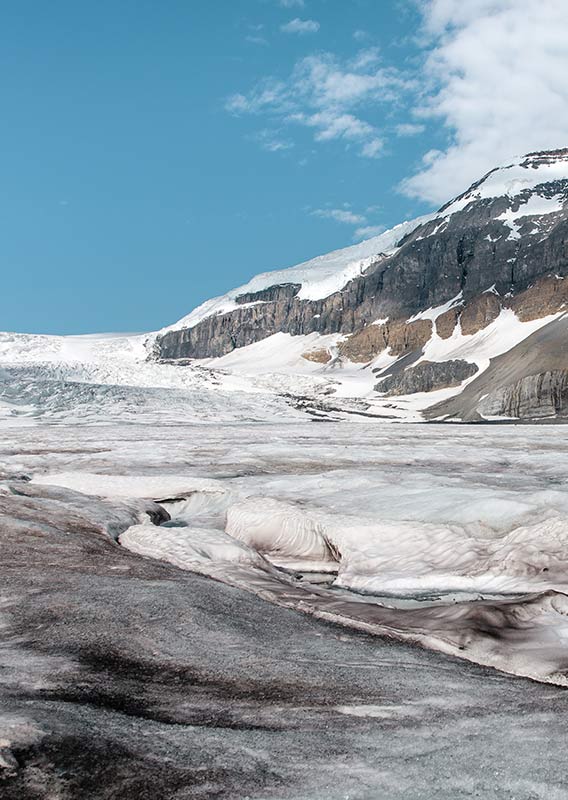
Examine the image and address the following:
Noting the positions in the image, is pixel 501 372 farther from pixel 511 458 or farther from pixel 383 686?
pixel 383 686

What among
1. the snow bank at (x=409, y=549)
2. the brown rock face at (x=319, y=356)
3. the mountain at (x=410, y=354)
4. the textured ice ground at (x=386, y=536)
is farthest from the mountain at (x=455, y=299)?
the snow bank at (x=409, y=549)

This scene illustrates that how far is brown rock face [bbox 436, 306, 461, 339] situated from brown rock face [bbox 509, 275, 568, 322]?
13785 millimetres

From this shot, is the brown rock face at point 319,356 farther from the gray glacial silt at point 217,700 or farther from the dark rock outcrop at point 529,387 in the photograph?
the gray glacial silt at point 217,700

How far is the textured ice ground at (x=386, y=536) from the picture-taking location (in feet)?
26.2

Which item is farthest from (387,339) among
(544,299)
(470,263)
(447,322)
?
(544,299)

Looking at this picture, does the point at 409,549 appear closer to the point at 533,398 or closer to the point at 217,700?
the point at 217,700

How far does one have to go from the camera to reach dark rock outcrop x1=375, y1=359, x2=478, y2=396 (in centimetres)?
12588

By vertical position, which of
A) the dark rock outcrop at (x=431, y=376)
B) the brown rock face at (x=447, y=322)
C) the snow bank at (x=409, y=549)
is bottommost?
the snow bank at (x=409, y=549)

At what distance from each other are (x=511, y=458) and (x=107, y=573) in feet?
61.4

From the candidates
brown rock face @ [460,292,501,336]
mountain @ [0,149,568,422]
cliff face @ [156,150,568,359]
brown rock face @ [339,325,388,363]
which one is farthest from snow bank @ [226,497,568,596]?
brown rock face @ [339,325,388,363]

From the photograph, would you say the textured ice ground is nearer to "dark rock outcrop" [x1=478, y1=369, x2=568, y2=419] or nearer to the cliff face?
"dark rock outcrop" [x1=478, y1=369, x2=568, y2=419]

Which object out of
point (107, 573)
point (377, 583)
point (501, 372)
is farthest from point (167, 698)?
point (501, 372)

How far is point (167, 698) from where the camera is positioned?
5.21 metres

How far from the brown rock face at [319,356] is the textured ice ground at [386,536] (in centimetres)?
15263
